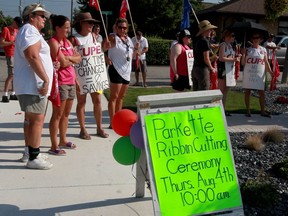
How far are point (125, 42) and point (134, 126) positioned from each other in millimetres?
3266

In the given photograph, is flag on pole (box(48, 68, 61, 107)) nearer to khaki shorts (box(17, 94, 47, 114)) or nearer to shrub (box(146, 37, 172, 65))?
khaki shorts (box(17, 94, 47, 114))

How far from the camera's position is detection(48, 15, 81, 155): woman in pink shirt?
524cm

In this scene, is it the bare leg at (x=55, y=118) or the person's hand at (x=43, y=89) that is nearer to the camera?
the person's hand at (x=43, y=89)

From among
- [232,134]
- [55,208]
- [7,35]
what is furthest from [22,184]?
[7,35]

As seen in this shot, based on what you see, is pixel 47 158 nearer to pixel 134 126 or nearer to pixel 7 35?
pixel 134 126

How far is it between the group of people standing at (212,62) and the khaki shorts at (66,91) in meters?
2.09

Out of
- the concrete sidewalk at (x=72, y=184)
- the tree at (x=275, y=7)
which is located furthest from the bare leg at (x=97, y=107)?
the tree at (x=275, y=7)

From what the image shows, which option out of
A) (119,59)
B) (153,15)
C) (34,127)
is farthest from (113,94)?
(153,15)

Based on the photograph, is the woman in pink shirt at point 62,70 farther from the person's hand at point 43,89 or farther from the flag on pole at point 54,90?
the person's hand at point 43,89

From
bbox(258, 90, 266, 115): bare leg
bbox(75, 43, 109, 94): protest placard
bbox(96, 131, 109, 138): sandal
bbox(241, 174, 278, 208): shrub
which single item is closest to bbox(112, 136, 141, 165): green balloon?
bbox(241, 174, 278, 208): shrub

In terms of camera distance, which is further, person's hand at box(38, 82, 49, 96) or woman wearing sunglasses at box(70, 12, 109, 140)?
woman wearing sunglasses at box(70, 12, 109, 140)

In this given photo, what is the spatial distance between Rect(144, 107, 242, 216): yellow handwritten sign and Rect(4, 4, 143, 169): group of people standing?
67.5 inches

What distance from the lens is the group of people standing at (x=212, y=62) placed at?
7059 mm

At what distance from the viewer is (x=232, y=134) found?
702cm
